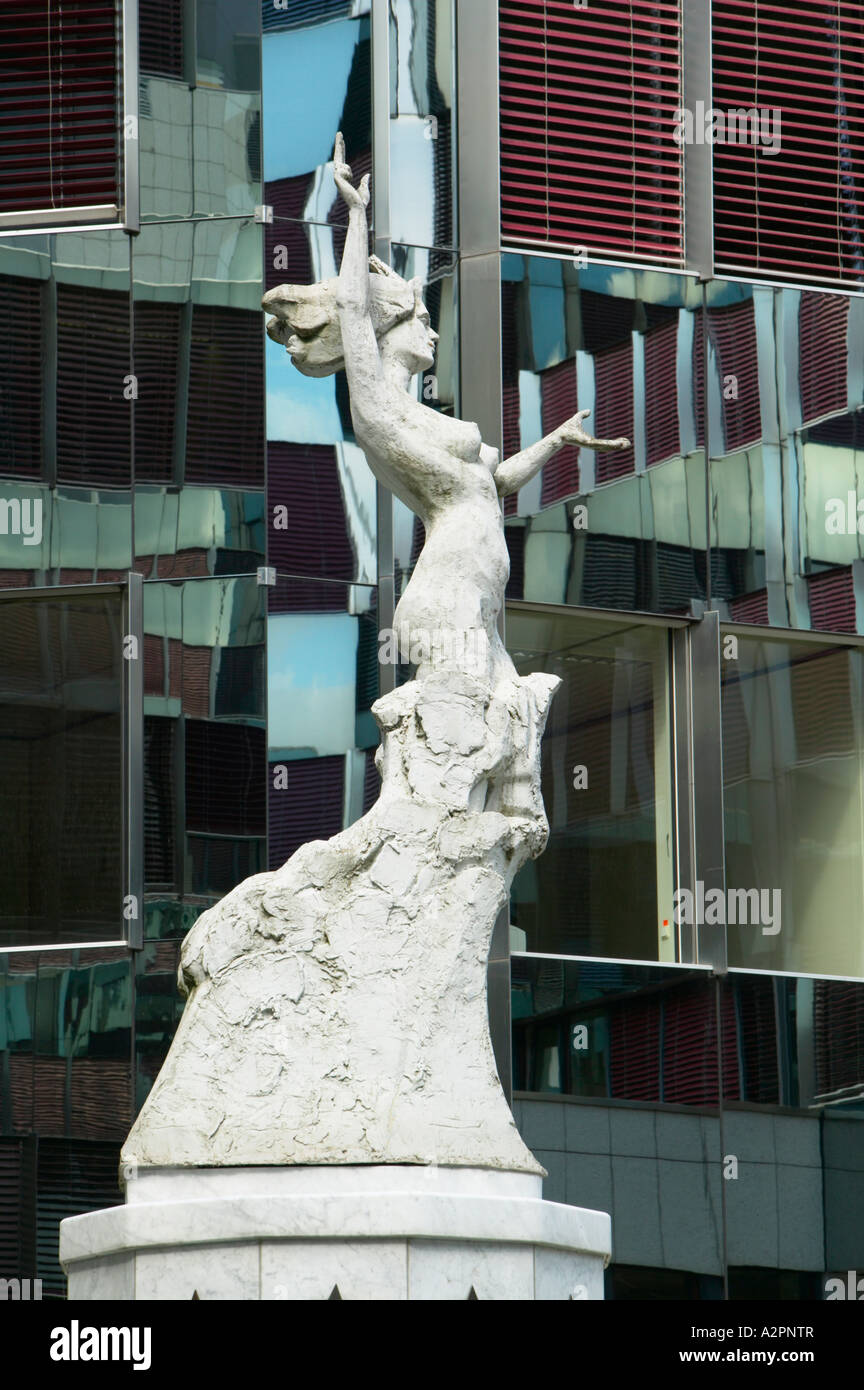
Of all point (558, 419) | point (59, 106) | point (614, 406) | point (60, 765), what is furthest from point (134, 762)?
point (59, 106)

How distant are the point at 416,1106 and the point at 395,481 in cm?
342

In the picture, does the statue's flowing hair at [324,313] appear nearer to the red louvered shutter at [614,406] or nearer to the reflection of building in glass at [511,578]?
the reflection of building in glass at [511,578]

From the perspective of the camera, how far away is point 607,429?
65.3 feet

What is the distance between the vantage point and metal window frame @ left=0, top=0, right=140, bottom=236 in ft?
63.6

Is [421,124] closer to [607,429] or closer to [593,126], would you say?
[593,126]

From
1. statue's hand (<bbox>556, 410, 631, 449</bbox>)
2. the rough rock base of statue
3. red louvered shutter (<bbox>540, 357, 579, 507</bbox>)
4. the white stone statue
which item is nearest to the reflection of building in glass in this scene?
red louvered shutter (<bbox>540, 357, 579, 507</bbox>)

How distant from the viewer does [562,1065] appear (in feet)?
61.9

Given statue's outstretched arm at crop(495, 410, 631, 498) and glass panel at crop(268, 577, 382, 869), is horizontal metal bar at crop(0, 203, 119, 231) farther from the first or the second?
statue's outstretched arm at crop(495, 410, 631, 498)

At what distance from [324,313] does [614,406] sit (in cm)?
719

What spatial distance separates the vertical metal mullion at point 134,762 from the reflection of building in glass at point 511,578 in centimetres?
4

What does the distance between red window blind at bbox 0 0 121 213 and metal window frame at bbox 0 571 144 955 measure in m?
3.23

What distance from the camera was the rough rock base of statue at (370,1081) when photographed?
11.1 meters
